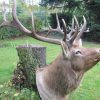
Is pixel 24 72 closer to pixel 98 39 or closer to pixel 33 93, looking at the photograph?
pixel 33 93

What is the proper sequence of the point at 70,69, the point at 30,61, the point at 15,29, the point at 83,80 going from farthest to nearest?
the point at 15,29, the point at 83,80, the point at 30,61, the point at 70,69

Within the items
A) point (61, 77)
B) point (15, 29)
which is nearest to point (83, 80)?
point (61, 77)

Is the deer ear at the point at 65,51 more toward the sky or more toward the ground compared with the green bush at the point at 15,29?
more toward the sky

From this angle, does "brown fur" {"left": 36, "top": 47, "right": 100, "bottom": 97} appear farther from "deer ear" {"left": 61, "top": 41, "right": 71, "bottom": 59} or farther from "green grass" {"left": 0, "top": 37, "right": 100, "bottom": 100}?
"green grass" {"left": 0, "top": 37, "right": 100, "bottom": 100}

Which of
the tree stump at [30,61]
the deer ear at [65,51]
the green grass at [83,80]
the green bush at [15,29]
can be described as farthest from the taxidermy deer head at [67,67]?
the green bush at [15,29]

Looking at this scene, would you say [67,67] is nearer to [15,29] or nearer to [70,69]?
[70,69]

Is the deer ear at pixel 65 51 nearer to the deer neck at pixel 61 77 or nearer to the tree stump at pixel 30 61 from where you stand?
the deer neck at pixel 61 77

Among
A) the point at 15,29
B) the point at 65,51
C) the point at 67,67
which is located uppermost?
the point at 65,51

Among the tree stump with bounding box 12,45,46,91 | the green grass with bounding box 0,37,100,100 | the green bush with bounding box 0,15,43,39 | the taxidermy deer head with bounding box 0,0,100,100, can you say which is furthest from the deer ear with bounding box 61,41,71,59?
the green bush with bounding box 0,15,43,39

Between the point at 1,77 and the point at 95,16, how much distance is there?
8.88 metres

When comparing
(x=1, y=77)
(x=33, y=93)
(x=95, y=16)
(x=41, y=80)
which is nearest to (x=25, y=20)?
(x=95, y=16)

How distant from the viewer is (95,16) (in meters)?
15.9

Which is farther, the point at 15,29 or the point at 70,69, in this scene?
the point at 15,29

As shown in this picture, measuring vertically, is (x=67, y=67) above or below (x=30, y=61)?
above
